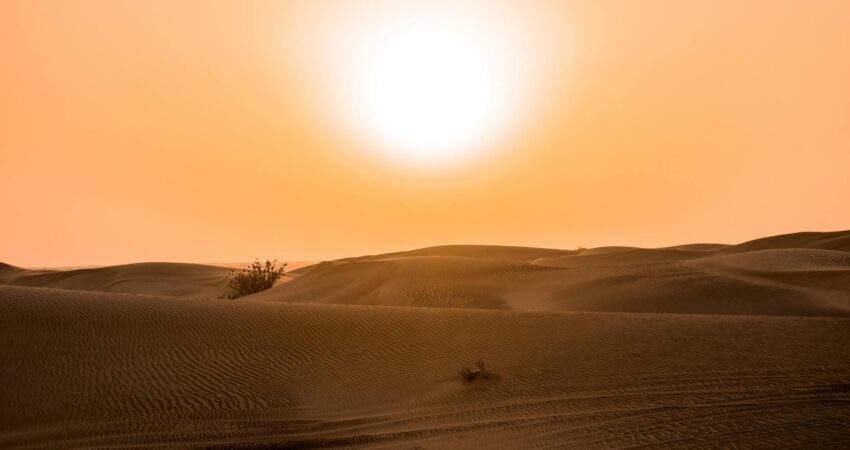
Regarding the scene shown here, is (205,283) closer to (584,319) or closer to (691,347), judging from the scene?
(584,319)

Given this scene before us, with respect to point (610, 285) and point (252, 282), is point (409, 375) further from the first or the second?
point (252, 282)

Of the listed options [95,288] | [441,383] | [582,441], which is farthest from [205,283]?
[582,441]

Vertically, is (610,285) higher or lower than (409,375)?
higher

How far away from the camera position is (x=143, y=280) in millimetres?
24859

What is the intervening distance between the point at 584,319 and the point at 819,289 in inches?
204

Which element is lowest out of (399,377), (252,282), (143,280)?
(399,377)

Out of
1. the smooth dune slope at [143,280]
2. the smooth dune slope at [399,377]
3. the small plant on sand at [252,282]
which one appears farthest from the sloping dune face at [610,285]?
the smooth dune slope at [143,280]

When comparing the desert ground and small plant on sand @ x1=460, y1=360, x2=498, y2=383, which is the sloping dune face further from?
small plant on sand @ x1=460, y1=360, x2=498, y2=383

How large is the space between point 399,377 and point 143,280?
71.9ft

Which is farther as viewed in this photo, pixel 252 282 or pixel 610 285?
pixel 252 282

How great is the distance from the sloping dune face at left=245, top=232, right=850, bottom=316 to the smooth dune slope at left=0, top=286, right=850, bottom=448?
2820 millimetres

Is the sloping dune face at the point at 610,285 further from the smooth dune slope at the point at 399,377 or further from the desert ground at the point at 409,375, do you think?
the smooth dune slope at the point at 399,377

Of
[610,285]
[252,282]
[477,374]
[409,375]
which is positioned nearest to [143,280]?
[252,282]

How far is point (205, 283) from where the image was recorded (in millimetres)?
24609
